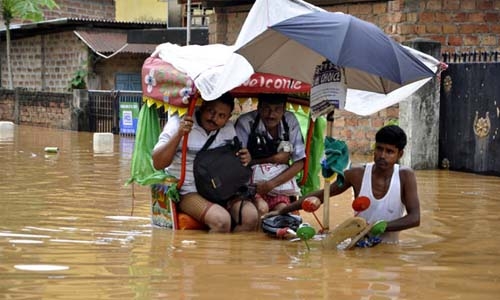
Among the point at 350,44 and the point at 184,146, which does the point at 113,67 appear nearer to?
the point at 184,146

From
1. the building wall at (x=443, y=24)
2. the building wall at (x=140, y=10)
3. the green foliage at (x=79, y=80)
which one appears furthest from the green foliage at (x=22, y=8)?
the building wall at (x=443, y=24)

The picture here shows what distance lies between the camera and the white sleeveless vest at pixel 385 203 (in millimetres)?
7230

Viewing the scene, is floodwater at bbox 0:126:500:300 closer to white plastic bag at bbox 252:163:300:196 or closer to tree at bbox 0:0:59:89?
white plastic bag at bbox 252:163:300:196

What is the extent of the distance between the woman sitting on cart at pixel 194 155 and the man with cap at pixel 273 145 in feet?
0.78

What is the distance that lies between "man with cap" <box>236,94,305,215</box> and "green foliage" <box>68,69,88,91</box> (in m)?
23.2

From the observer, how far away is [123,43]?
31.2 metres

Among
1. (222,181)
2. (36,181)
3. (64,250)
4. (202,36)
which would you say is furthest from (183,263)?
(202,36)

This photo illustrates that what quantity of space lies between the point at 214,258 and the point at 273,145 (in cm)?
187

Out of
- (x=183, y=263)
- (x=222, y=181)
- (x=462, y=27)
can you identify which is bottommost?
(x=183, y=263)

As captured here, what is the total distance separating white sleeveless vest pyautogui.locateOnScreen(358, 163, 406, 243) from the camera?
7.23 m

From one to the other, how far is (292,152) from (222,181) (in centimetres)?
81

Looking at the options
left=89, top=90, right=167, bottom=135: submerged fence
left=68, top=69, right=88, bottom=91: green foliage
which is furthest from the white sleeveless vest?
left=68, top=69, right=88, bottom=91: green foliage

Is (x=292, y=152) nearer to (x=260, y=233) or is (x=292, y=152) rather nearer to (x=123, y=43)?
(x=260, y=233)

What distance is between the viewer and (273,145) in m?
8.31
